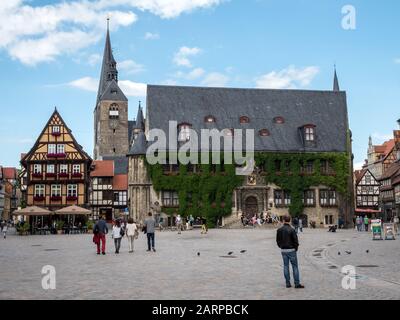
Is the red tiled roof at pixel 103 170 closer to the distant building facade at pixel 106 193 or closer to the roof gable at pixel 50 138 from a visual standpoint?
the distant building facade at pixel 106 193

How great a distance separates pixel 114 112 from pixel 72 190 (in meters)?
64.5

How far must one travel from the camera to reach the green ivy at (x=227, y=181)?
6275cm

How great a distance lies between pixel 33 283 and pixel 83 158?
168 ft

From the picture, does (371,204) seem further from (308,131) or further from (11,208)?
(11,208)

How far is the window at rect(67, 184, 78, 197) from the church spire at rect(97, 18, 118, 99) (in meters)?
69.6

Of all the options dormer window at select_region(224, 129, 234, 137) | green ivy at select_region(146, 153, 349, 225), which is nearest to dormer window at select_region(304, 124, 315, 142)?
green ivy at select_region(146, 153, 349, 225)

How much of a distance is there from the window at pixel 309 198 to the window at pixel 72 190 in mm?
26321

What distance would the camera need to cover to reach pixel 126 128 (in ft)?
419

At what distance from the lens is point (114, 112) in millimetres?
127312

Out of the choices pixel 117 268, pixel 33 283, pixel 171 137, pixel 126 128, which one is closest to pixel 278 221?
pixel 171 137

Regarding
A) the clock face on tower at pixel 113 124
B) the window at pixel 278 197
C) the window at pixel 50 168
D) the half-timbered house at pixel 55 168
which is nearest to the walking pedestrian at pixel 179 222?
the window at pixel 278 197

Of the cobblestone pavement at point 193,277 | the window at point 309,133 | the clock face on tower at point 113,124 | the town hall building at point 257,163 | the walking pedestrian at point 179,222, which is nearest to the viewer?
the cobblestone pavement at point 193,277

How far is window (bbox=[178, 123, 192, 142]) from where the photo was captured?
213ft
